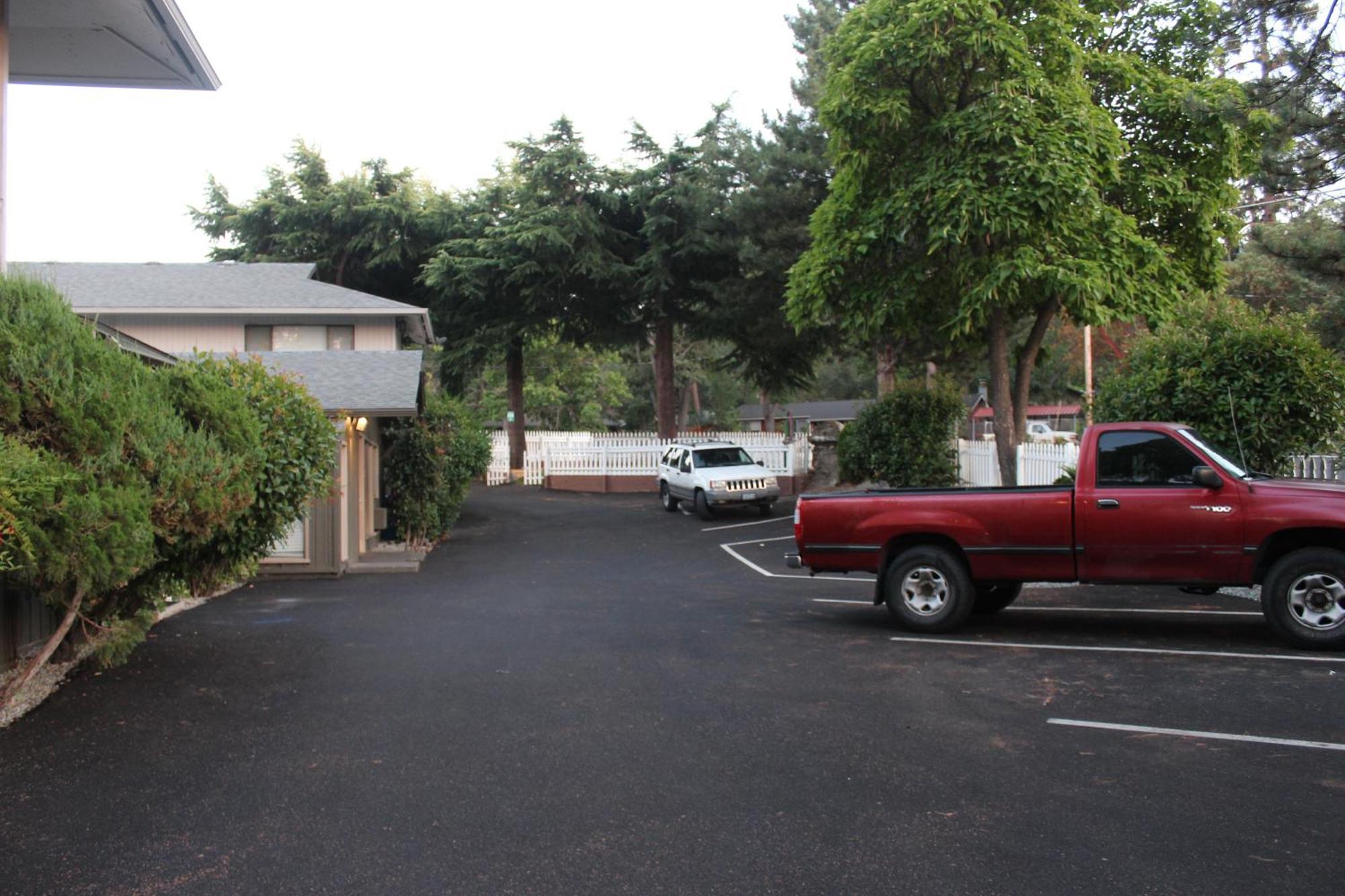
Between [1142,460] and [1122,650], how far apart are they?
1769 millimetres

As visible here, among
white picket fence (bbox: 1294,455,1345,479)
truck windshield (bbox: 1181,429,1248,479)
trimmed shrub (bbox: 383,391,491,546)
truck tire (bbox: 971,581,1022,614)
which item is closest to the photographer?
truck windshield (bbox: 1181,429,1248,479)

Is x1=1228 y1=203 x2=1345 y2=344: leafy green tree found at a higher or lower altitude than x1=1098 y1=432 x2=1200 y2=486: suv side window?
higher

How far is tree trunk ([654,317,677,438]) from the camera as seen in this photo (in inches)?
1378

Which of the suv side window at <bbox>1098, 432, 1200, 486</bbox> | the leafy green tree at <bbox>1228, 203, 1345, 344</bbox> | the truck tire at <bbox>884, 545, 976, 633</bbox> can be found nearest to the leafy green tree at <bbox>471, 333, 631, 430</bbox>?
the leafy green tree at <bbox>1228, 203, 1345, 344</bbox>

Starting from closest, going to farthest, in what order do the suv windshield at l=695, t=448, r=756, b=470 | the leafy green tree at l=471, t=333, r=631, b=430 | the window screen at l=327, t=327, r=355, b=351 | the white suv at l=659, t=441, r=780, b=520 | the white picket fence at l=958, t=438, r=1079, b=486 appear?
the white picket fence at l=958, t=438, r=1079, b=486 < the window screen at l=327, t=327, r=355, b=351 < the white suv at l=659, t=441, r=780, b=520 < the suv windshield at l=695, t=448, r=756, b=470 < the leafy green tree at l=471, t=333, r=631, b=430

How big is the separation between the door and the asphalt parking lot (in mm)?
669

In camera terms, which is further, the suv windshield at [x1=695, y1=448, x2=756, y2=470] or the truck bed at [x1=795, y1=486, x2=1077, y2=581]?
the suv windshield at [x1=695, y1=448, x2=756, y2=470]

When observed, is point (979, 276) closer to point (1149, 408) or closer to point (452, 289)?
point (1149, 408)

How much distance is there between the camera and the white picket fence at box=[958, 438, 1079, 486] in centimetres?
1750

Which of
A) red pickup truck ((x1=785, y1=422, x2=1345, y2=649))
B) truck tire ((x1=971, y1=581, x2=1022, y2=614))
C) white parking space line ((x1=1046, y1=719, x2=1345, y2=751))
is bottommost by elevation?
white parking space line ((x1=1046, y1=719, x2=1345, y2=751))

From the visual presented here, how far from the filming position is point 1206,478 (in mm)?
8969

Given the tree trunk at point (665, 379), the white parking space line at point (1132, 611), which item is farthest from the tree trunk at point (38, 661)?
the tree trunk at point (665, 379)

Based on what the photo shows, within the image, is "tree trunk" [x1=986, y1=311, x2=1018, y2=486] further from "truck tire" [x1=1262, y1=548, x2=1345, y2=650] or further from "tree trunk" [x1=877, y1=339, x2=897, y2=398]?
"tree trunk" [x1=877, y1=339, x2=897, y2=398]

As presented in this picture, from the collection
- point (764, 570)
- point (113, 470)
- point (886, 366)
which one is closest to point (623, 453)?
point (886, 366)
